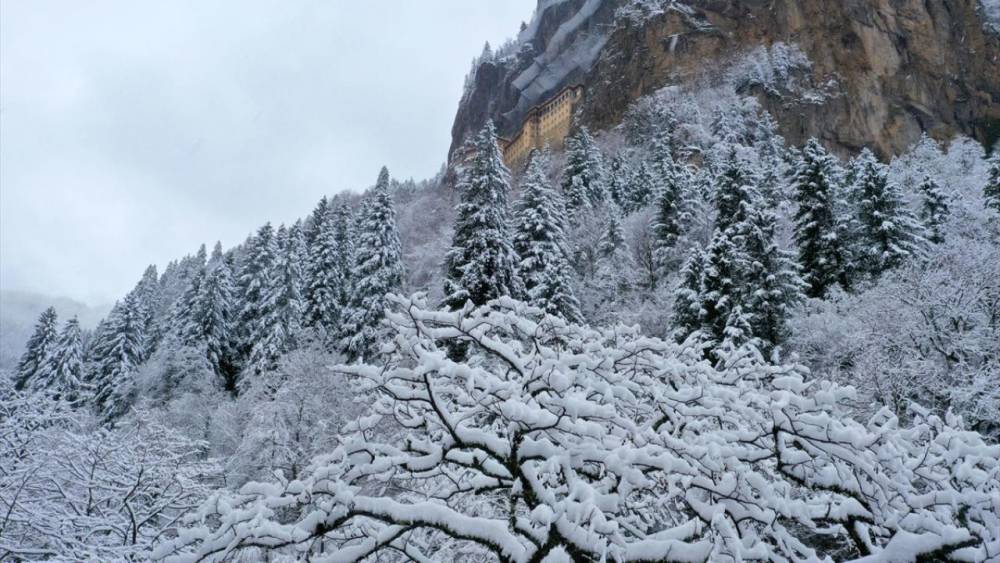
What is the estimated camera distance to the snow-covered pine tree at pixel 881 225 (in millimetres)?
23859

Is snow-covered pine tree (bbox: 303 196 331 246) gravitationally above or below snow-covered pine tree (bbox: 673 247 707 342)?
above

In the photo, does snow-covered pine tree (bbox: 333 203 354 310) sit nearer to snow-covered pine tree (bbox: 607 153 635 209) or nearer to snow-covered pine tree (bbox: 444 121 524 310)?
snow-covered pine tree (bbox: 444 121 524 310)

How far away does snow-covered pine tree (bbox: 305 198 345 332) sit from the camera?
3294 centimetres

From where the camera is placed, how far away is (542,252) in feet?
81.8

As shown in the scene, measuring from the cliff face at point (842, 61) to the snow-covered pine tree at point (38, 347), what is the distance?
68628mm

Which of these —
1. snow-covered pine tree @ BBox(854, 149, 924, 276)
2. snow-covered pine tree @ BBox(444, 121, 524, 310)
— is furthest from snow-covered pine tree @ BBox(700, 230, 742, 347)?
snow-covered pine tree @ BBox(444, 121, 524, 310)

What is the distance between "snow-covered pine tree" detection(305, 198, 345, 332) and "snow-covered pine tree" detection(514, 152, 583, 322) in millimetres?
11737

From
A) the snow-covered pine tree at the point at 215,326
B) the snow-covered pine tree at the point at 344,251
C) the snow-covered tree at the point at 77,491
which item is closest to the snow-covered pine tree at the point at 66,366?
the snow-covered pine tree at the point at 215,326

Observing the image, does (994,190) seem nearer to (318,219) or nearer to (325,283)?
(325,283)

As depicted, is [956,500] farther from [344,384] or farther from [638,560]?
[344,384]

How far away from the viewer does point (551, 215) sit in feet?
87.7

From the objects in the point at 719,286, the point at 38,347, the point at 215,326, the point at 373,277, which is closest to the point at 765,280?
the point at 719,286

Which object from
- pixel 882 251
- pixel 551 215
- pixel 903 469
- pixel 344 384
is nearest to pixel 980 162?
pixel 882 251

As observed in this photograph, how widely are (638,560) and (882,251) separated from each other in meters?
25.7
